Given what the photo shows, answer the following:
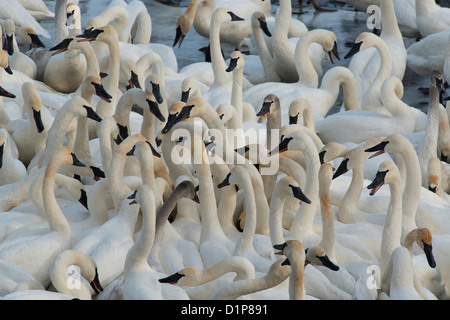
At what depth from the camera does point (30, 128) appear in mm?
7559

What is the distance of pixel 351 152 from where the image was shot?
6285mm

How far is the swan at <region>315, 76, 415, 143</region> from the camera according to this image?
25.8 ft

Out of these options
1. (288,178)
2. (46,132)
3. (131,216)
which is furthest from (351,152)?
(46,132)

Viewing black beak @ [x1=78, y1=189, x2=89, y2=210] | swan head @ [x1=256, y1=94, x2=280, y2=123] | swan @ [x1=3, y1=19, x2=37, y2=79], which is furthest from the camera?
swan @ [x1=3, y1=19, x2=37, y2=79]

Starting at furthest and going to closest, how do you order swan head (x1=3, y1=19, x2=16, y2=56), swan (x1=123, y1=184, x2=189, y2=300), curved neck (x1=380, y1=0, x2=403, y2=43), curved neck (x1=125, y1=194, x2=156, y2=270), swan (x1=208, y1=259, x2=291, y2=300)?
1. curved neck (x1=380, y1=0, x2=403, y2=43)
2. swan head (x1=3, y1=19, x2=16, y2=56)
3. curved neck (x1=125, y1=194, x2=156, y2=270)
4. swan (x1=123, y1=184, x2=189, y2=300)
5. swan (x1=208, y1=259, x2=291, y2=300)

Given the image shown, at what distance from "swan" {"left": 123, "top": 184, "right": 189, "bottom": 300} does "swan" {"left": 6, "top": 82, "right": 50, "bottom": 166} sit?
216cm

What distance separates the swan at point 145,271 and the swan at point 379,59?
391cm

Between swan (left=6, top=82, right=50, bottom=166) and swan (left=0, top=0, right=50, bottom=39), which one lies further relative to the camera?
swan (left=0, top=0, right=50, bottom=39)

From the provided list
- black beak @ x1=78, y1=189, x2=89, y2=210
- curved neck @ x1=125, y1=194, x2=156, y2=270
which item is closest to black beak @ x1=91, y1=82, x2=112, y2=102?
black beak @ x1=78, y1=189, x2=89, y2=210

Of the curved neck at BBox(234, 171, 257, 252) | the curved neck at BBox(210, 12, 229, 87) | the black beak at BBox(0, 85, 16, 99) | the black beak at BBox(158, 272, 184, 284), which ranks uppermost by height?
the black beak at BBox(158, 272, 184, 284)

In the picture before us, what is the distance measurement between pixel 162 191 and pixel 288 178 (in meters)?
0.94

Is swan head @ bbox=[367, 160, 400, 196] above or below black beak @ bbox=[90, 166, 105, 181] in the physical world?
above

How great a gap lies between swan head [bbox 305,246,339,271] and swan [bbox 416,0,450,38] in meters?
5.99

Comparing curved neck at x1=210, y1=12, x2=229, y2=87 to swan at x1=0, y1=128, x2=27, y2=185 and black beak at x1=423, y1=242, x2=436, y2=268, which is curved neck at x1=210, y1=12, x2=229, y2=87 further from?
black beak at x1=423, y1=242, x2=436, y2=268
